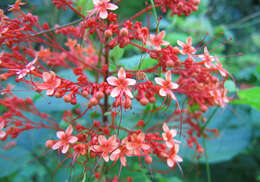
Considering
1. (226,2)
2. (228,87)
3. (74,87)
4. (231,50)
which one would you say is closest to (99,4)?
(74,87)

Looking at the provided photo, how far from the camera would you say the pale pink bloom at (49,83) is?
2.46 feet

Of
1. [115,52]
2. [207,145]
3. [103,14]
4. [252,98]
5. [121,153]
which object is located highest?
[103,14]

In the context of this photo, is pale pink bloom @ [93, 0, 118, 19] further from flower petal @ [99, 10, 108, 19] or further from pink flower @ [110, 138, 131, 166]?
pink flower @ [110, 138, 131, 166]

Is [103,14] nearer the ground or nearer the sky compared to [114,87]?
nearer the sky

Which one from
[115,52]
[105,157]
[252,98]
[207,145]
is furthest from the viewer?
[207,145]

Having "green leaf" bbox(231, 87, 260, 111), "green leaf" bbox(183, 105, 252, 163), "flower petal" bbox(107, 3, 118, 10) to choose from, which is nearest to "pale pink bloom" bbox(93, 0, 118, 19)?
"flower petal" bbox(107, 3, 118, 10)

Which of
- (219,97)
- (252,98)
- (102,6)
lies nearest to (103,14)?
(102,6)

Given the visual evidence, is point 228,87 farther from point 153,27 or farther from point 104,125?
point 104,125

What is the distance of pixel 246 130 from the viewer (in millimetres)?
1678

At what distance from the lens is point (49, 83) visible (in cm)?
77

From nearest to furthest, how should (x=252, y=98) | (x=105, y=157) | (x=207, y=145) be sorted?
(x=105, y=157) → (x=252, y=98) → (x=207, y=145)

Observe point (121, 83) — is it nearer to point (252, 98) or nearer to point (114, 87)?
point (114, 87)

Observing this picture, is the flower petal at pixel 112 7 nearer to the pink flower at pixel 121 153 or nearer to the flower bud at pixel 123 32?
the flower bud at pixel 123 32

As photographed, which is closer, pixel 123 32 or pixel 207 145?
pixel 123 32
